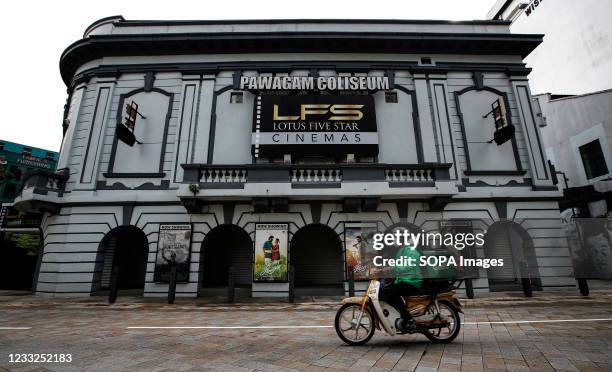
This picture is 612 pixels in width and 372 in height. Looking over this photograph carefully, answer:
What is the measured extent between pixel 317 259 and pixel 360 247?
2.78 metres

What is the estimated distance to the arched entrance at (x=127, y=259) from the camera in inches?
508

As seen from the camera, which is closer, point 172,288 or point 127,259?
point 172,288

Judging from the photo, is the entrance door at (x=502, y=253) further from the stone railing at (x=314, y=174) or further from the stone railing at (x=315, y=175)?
the stone railing at (x=315, y=175)

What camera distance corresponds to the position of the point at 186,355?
3.96 metres

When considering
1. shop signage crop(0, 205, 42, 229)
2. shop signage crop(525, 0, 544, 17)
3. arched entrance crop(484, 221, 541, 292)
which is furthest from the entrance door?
shop signage crop(525, 0, 544, 17)

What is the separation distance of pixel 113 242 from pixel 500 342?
1502 centimetres

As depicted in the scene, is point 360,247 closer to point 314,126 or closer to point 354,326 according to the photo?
point 314,126

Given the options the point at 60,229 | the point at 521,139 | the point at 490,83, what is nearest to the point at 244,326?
the point at 60,229

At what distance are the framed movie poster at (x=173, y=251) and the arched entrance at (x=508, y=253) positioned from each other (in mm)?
12841

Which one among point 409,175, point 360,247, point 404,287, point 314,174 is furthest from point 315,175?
point 404,287

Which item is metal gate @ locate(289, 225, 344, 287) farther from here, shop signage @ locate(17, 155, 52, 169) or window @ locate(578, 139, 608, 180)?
shop signage @ locate(17, 155, 52, 169)

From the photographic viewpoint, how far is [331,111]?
42.7ft

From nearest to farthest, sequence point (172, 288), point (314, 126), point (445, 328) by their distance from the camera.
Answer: point (445, 328), point (172, 288), point (314, 126)

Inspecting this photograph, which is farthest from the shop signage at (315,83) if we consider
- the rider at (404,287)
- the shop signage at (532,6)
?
the shop signage at (532,6)
